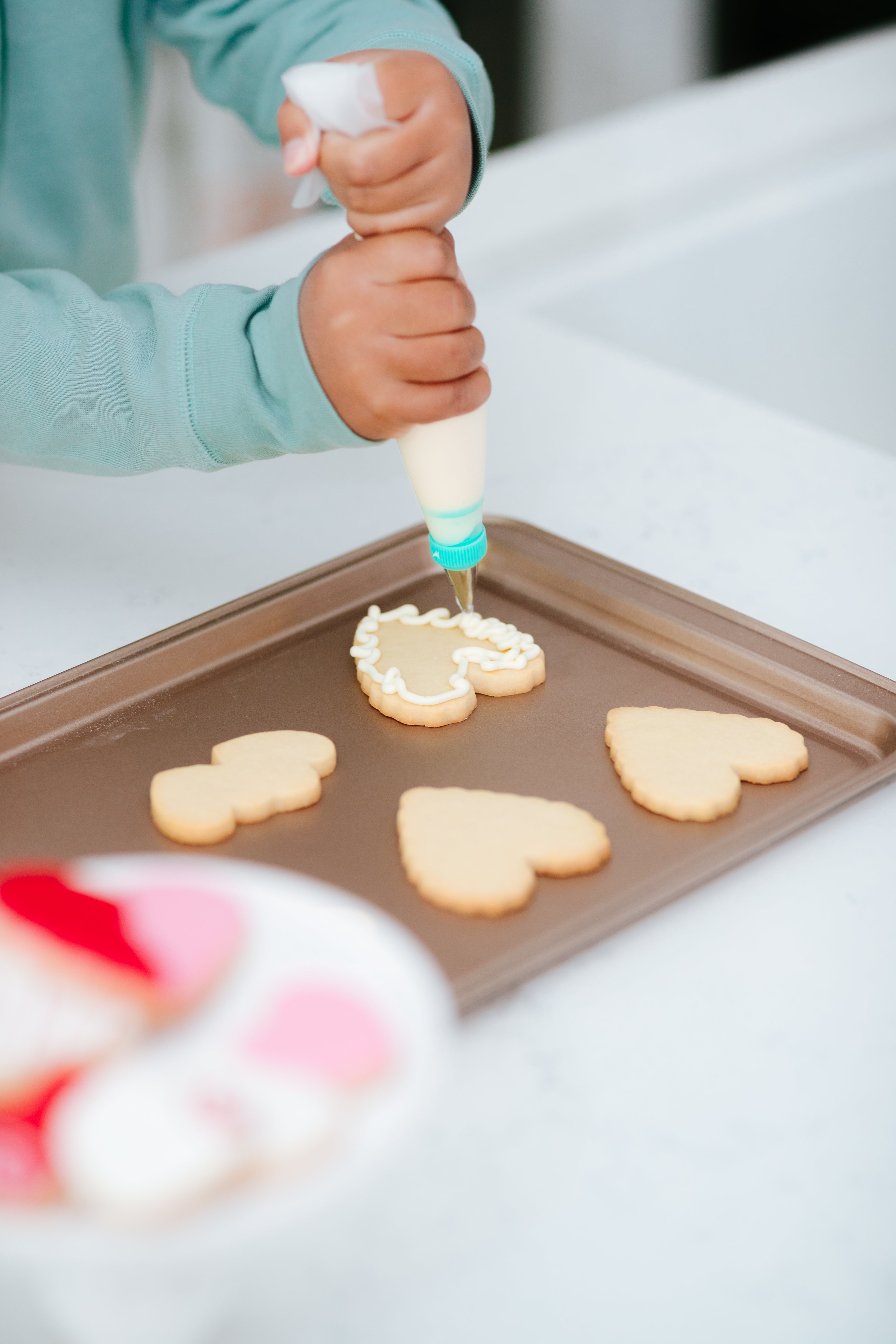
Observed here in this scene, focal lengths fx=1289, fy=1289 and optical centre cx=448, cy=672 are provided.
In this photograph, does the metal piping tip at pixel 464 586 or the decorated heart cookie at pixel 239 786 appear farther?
the metal piping tip at pixel 464 586

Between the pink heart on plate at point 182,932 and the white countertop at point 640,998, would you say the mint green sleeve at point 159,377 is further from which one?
the pink heart on plate at point 182,932

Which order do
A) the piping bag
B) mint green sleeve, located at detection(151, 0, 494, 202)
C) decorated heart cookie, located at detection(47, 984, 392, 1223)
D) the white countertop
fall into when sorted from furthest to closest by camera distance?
mint green sleeve, located at detection(151, 0, 494, 202) → the piping bag → the white countertop → decorated heart cookie, located at detection(47, 984, 392, 1223)

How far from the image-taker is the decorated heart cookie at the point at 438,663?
740 mm

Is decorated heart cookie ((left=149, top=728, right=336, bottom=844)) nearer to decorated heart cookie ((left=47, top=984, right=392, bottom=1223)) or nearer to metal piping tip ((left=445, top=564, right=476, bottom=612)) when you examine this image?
metal piping tip ((left=445, top=564, right=476, bottom=612))

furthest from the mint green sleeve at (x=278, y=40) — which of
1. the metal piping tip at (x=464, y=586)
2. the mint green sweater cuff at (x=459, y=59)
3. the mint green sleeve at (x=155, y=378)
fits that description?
the metal piping tip at (x=464, y=586)

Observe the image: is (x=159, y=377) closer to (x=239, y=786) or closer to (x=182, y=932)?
(x=239, y=786)

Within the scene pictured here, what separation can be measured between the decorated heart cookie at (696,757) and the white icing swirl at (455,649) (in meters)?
0.08

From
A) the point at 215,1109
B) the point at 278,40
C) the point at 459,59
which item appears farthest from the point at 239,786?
the point at 278,40

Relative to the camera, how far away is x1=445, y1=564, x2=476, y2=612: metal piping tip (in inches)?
31.0

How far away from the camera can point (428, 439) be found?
69 cm

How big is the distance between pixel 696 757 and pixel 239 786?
240 mm

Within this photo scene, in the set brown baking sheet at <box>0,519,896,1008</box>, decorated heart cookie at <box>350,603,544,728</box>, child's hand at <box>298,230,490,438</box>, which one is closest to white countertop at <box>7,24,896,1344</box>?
brown baking sheet at <box>0,519,896,1008</box>

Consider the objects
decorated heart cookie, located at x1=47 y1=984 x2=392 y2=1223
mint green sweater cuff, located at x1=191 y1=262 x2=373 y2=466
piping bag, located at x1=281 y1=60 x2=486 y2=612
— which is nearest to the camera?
decorated heart cookie, located at x1=47 y1=984 x2=392 y2=1223

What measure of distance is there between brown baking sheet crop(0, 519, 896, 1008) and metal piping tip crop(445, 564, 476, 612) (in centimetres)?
4
